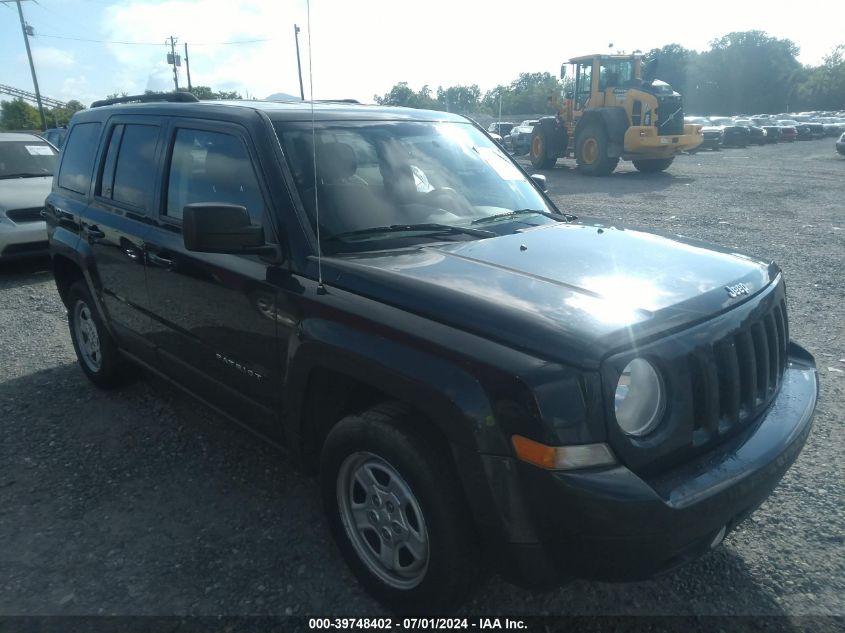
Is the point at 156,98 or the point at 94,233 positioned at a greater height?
the point at 156,98

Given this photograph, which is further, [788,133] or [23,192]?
[788,133]

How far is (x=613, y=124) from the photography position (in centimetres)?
1869

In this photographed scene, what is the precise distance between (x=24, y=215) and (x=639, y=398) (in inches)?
333

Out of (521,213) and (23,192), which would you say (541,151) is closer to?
(23,192)

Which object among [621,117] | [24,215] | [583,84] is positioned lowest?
[24,215]

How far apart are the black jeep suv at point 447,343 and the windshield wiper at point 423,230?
11 mm

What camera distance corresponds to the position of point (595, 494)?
1960mm

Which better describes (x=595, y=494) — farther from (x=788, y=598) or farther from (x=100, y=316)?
(x=100, y=316)

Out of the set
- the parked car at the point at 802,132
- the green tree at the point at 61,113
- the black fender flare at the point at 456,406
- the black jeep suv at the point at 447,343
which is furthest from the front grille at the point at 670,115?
the green tree at the point at 61,113

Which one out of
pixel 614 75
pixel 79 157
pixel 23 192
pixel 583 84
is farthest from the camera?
pixel 583 84

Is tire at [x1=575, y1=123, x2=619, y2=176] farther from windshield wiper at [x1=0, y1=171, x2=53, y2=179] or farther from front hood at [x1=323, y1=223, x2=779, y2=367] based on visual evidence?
front hood at [x1=323, y1=223, x2=779, y2=367]

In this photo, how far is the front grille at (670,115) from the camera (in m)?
18.8

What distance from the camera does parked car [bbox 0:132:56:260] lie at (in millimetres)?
8125

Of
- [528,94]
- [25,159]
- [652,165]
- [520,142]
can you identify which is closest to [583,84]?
[652,165]
